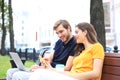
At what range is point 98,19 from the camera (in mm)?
8992

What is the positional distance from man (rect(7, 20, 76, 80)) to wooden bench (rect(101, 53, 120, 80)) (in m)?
0.66

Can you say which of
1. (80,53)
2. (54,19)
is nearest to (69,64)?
(80,53)

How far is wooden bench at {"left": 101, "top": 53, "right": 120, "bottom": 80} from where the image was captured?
448cm

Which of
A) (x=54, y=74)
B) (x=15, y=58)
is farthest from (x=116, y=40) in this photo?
(x=54, y=74)

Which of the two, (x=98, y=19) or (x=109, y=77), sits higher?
(x=98, y=19)

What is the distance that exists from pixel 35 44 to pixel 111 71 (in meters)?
50.0

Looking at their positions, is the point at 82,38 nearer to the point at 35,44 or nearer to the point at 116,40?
the point at 116,40

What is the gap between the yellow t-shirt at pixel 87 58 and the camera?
14.7ft

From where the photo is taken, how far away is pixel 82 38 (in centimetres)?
470

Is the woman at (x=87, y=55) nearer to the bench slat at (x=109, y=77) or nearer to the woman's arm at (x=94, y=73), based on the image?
the woman's arm at (x=94, y=73)

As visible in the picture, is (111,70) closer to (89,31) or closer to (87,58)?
(87,58)

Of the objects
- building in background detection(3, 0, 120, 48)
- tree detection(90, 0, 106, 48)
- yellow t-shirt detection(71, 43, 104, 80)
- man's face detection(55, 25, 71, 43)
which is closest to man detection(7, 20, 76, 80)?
man's face detection(55, 25, 71, 43)

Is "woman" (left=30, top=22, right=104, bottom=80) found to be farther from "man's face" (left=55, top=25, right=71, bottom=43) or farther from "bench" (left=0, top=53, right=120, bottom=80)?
"man's face" (left=55, top=25, right=71, bottom=43)

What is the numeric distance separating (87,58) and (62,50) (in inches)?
45.7
